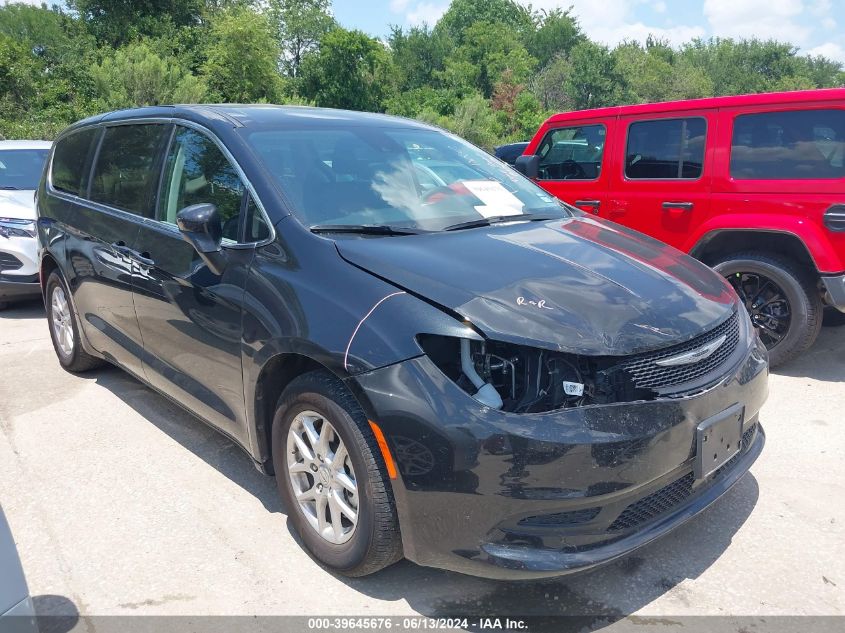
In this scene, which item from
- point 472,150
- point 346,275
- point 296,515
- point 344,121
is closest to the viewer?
point 346,275

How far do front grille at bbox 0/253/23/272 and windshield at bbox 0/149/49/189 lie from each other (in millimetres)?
1102

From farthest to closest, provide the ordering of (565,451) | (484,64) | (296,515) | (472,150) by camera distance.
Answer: (484,64) → (472,150) → (296,515) → (565,451)

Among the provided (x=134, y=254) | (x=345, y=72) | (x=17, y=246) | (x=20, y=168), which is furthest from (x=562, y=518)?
(x=345, y=72)

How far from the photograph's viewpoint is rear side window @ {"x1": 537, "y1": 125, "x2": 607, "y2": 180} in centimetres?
597

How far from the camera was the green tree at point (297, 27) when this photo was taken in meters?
49.4

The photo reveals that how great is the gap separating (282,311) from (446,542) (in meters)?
1.04

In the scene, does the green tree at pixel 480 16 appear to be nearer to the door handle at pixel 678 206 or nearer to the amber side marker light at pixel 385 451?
the door handle at pixel 678 206

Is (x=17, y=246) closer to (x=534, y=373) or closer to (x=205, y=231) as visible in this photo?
(x=205, y=231)

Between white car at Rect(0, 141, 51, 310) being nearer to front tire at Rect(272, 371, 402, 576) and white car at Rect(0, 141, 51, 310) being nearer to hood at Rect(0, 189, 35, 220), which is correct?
hood at Rect(0, 189, 35, 220)

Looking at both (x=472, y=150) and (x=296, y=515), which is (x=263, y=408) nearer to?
(x=296, y=515)

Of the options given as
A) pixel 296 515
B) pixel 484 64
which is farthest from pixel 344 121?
pixel 484 64

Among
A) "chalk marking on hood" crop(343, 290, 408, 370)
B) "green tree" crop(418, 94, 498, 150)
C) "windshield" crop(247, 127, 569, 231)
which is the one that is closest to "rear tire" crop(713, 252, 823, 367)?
"windshield" crop(247, 127, 569, 231)

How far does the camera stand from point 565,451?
2.13 metres

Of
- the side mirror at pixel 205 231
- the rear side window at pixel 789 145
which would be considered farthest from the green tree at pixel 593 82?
the side mirror at pixel 205 231
